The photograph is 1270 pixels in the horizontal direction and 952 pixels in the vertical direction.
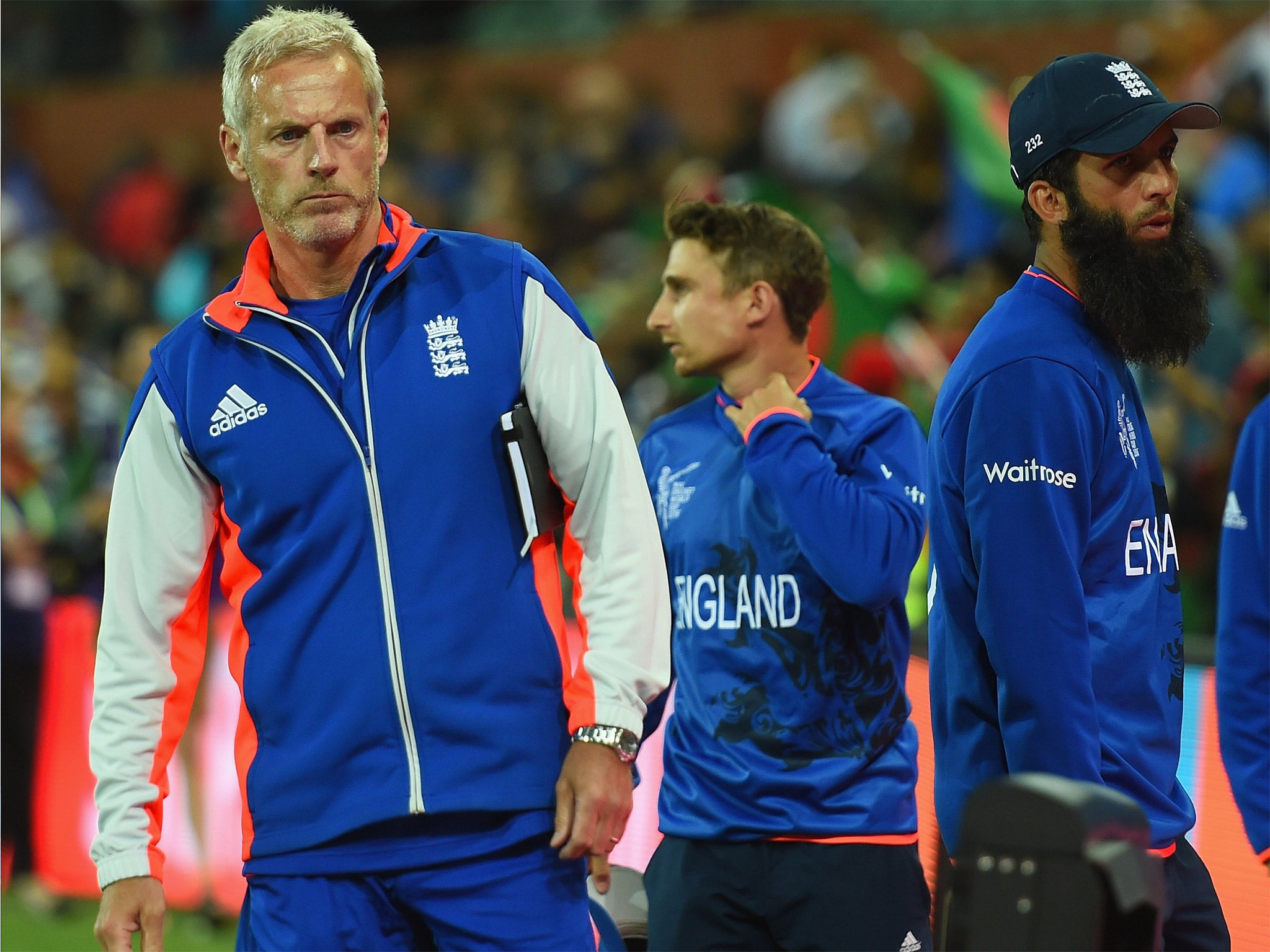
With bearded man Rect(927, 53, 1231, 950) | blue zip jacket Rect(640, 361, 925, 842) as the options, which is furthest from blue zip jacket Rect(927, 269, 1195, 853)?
blue zip jacket Rect(640, 361, 925, 842)

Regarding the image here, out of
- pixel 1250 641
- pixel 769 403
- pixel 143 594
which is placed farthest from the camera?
pixel 769 403

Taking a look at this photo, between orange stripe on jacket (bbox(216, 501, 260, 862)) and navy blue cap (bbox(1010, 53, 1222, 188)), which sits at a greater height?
navy blue cap (bbox(1010, 53, 1222, 188))

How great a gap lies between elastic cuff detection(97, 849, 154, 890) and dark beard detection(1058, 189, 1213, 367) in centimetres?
202

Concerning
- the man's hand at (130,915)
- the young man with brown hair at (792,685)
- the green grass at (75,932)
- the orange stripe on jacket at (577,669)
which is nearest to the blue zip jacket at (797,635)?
the young man with brown hair at (792,685)

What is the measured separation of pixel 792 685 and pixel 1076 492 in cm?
103

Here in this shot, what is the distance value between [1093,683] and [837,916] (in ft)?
3.21

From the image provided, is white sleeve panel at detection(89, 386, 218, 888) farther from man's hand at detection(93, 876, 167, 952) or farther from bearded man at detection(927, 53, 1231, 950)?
bearded man at detection(927, 53, 1231, 950)

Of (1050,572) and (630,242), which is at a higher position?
(630,242)

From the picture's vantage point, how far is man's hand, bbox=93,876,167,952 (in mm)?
2912

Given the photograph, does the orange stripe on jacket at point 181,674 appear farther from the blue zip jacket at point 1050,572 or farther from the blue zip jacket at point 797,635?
the blue zip jacket at point 1050,572

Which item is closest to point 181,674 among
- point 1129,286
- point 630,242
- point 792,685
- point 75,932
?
point 792,685

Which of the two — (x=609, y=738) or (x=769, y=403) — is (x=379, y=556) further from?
(x=769, y=403)

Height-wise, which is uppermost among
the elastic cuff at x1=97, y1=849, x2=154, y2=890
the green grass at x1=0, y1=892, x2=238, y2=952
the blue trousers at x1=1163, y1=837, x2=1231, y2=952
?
the elastic cuff at x1=97, y1=849, x2=154, y2=890

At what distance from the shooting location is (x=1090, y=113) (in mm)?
3148
